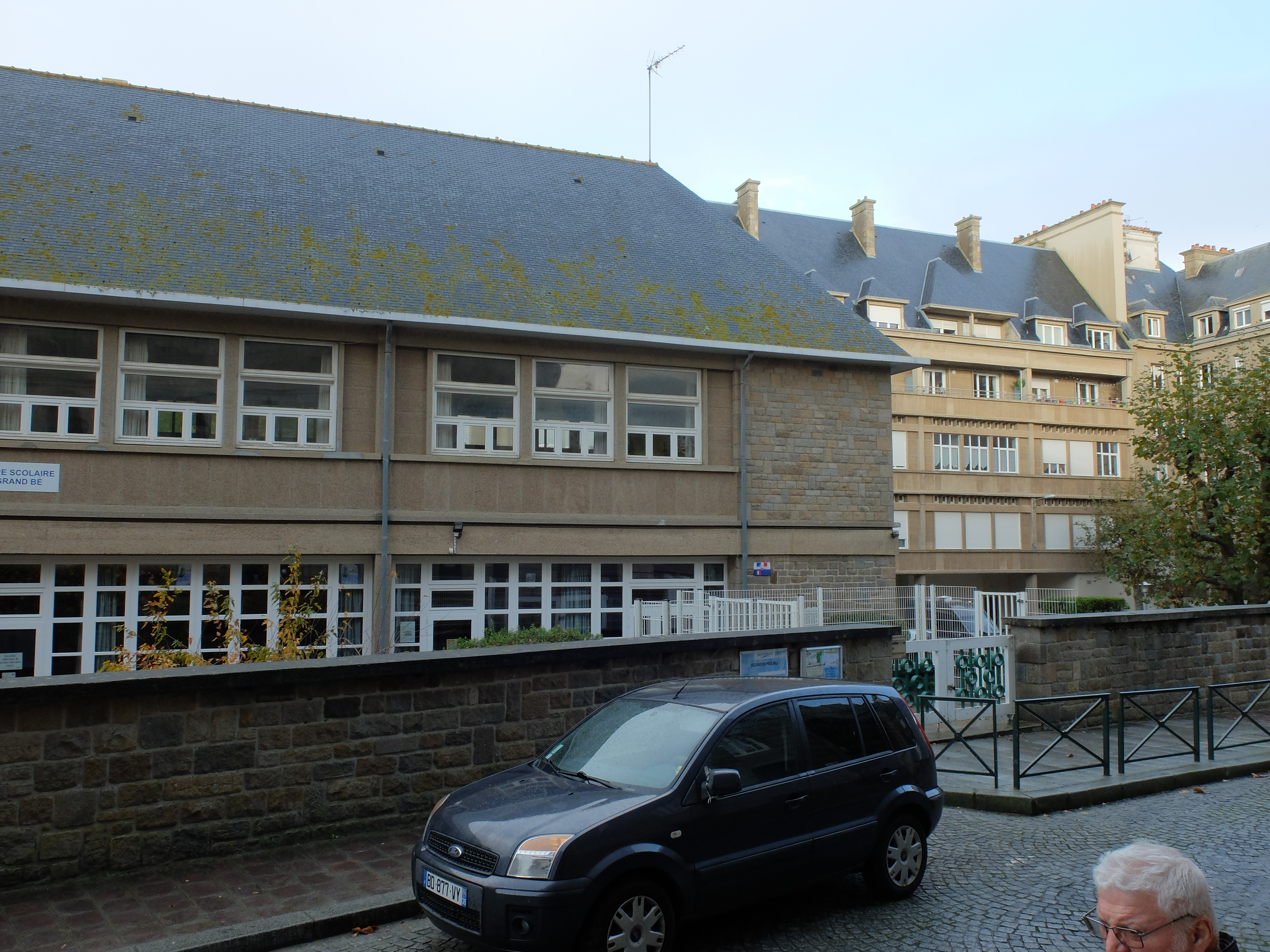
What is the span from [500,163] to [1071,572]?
3927cm

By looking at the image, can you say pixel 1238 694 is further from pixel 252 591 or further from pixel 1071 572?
pixel 1071 572

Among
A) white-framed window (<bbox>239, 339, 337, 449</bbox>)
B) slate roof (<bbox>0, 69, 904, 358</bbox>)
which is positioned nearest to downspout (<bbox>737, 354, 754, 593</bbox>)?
slate roof (<bbox>0, 69, 904, 358</bbox>)

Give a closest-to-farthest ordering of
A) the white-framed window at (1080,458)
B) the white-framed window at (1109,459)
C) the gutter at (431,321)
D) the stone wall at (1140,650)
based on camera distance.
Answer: the stone wall at (1140,650), the gutter at (431,321), the white-framed window at (1080,458), the white-framed window at (1109,459)

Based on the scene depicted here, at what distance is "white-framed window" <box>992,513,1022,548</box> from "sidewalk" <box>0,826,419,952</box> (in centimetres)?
4555

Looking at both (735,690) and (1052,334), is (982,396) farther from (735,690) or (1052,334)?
(735,690)

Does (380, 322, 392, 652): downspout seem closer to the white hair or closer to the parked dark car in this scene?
the parked dark car

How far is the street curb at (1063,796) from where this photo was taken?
934cm

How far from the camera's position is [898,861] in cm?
673

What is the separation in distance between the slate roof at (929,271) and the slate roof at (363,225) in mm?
25378

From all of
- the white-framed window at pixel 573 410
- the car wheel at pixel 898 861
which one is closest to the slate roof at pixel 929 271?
the white-framed window at pixel 573 410

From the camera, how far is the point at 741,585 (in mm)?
18406

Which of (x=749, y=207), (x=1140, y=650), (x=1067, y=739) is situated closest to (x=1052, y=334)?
(x=749, y=207)

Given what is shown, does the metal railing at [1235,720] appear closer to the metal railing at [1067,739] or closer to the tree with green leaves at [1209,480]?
the metal railing at [1067,739]

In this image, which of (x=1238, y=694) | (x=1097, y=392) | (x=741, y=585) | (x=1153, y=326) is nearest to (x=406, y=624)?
(x=741, y=585)
